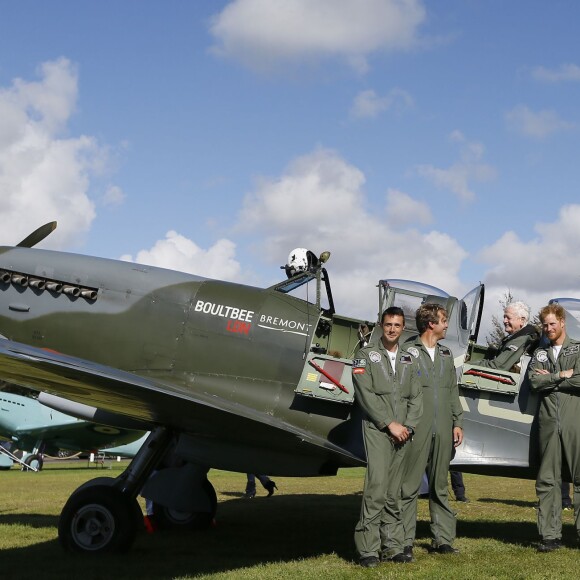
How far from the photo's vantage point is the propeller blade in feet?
29.6

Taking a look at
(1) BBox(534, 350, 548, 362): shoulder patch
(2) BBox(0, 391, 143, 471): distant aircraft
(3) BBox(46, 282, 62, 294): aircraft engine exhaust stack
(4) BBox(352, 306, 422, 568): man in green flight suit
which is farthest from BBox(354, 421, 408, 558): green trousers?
(2) BBox(0, 391, 143, 471): distant aircraft

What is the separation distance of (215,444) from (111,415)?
165 cm

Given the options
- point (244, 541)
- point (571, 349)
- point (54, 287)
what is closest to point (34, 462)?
point (54, 287)

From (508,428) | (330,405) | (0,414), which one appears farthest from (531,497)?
(0,414)

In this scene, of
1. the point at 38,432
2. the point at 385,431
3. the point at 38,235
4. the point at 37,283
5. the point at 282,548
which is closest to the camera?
the point at 385,431

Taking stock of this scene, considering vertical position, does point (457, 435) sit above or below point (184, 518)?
above

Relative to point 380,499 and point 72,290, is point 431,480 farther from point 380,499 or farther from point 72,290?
point 72,290

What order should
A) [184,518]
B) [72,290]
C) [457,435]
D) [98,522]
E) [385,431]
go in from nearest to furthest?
1. [385,431]
2. [457,435]
3. [98,522]
4. [72,290]
5. [184,518]

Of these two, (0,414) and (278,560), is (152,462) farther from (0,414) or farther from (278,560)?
(0,414)

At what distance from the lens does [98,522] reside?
20.3ft

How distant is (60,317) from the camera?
7500 mm

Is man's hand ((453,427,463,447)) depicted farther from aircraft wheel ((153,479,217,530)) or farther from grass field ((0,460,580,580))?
aircraft wheel ((153,479,217,530))

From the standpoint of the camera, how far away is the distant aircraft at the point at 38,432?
83.1ft

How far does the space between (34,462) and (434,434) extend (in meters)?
23.1
